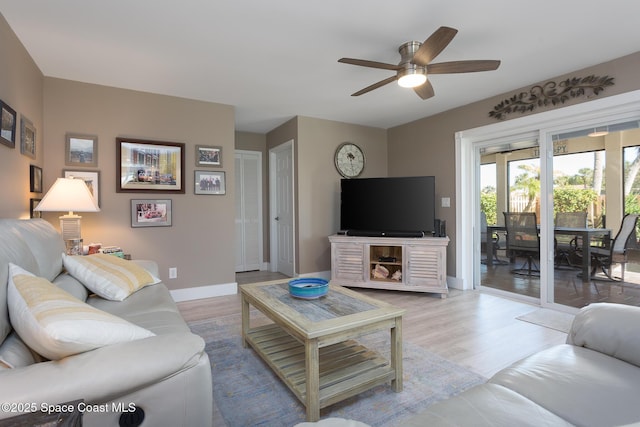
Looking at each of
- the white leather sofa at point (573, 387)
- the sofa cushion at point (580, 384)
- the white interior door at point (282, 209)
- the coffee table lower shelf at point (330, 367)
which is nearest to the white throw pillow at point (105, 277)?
the coffee table lower shelf at point (330, 367)

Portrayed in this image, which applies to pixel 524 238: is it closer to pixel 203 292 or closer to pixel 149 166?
pixel 203 292

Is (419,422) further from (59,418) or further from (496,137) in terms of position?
(496,137)

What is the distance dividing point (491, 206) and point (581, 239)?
3.30 ft

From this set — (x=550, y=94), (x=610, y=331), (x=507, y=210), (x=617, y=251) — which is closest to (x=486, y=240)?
(x=507, y=210)

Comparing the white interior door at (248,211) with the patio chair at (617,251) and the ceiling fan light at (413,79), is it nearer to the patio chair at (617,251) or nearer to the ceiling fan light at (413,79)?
the ceiling fan light at (413,79)

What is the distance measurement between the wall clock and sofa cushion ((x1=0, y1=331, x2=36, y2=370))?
406 centimetres

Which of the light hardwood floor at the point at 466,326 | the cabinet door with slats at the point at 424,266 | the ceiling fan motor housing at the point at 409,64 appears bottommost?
the light hardwood floor at the point at 466,326

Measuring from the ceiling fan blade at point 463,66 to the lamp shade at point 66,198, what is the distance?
300 cm

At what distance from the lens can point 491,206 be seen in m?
3.99

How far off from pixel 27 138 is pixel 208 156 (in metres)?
1.62

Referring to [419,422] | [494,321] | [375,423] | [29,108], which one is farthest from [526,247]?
[29,108]

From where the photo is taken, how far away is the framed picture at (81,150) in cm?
308

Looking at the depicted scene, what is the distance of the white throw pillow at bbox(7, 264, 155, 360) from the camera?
0.89 meters

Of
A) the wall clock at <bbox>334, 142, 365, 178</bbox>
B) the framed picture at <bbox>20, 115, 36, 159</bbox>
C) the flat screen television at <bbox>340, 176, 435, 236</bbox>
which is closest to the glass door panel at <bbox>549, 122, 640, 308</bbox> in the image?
the flat screen television at <bbox>340, 176, 435, 236</bbox>
